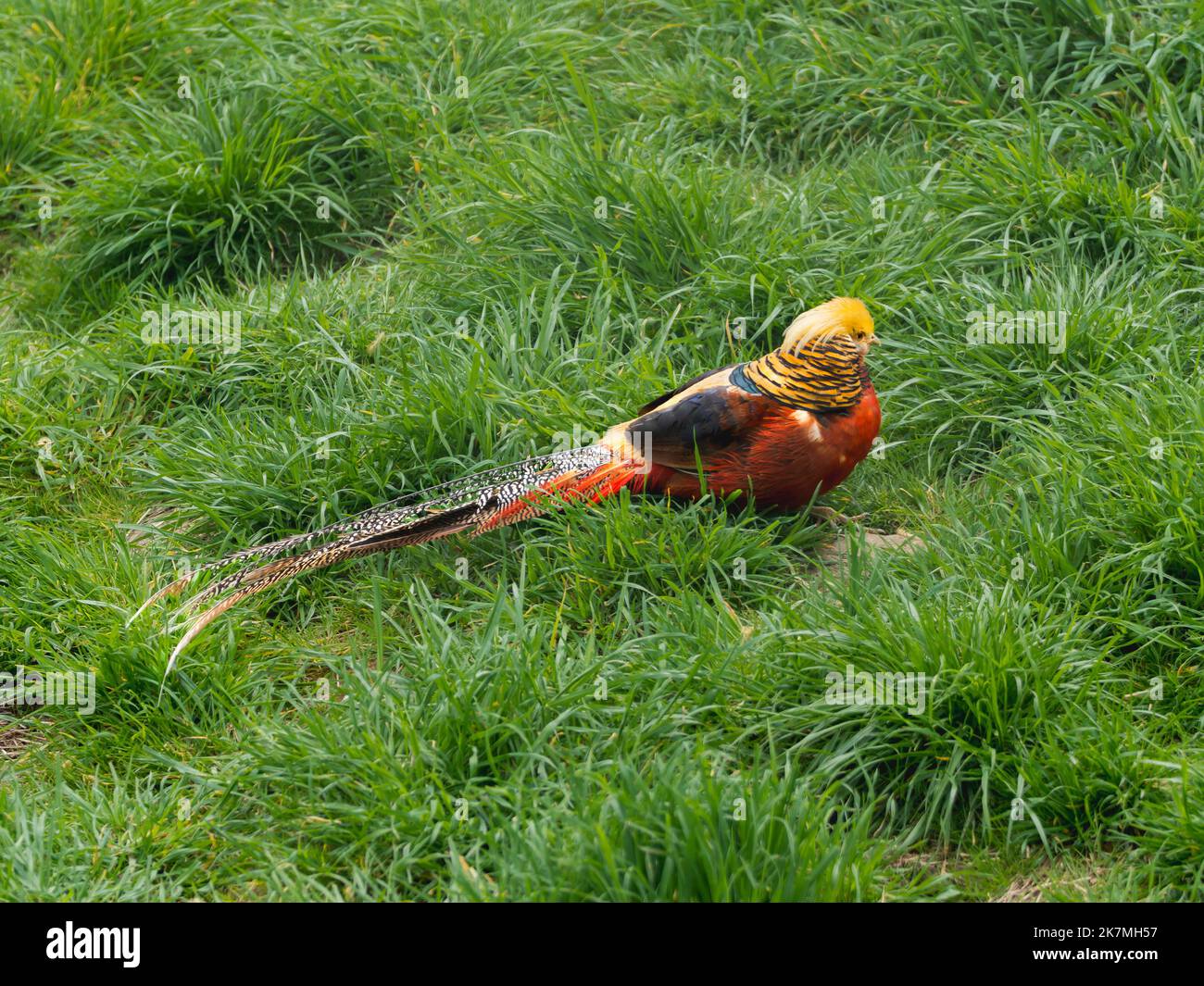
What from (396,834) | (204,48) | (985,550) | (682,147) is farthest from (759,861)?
(204,48)

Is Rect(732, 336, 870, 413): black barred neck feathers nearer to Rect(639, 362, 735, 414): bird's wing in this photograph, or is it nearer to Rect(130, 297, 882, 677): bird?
Rect(130, 297, 882, 677): bird

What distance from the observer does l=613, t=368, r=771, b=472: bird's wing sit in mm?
3730

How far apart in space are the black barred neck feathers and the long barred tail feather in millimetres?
427

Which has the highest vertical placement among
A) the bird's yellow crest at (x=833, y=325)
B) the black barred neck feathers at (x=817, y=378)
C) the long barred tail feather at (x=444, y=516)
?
the bird's yellow crest at (x=833, y=325)

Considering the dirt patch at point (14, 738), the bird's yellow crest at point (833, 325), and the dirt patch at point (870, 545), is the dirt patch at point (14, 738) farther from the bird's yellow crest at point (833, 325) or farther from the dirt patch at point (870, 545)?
the bird's yellow crest at point (833, 325)

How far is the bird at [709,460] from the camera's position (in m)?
3.71

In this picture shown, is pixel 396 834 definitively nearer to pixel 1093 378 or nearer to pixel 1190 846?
pixel 1190 846

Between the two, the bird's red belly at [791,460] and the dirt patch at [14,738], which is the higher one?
the bird's red belly at [791,460]

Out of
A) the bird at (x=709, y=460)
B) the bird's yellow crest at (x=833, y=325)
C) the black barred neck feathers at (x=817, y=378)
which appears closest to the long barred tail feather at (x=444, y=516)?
the bird at (x=709, y=460)

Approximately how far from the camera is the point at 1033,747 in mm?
3014

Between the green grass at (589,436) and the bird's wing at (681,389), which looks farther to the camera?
the bird's wing at (681,389)

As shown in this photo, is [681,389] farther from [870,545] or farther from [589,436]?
[870,545]

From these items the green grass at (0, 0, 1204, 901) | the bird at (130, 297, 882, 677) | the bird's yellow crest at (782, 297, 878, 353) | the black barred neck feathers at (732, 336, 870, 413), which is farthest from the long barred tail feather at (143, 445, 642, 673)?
the bird's yellow crest at (782, 297, 878, 353)

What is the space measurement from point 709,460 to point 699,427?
0.31 feet
